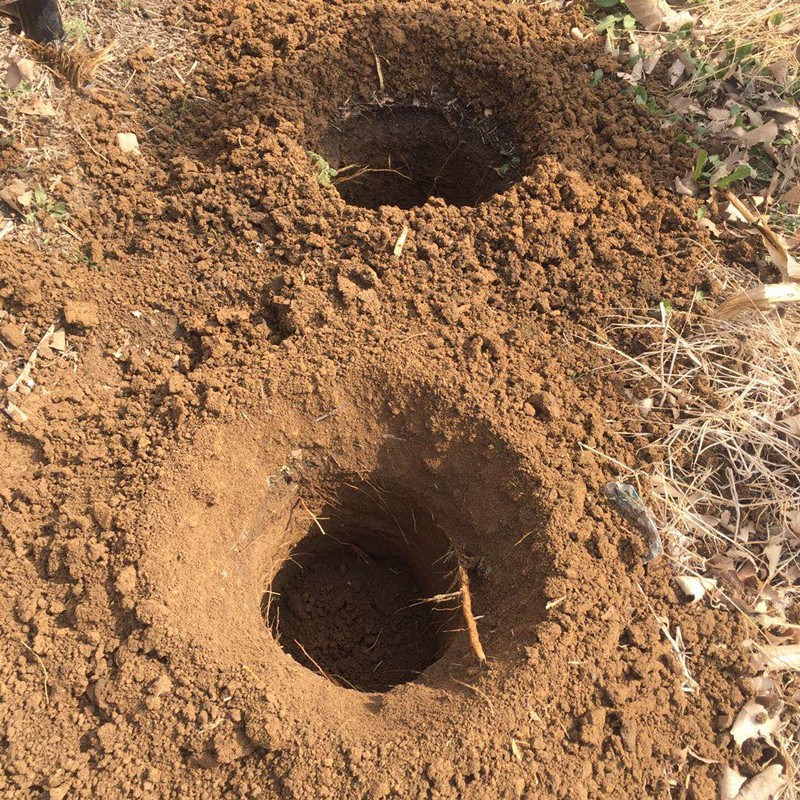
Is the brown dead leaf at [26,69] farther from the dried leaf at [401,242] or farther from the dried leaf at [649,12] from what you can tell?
the dried leaf at [649,12]

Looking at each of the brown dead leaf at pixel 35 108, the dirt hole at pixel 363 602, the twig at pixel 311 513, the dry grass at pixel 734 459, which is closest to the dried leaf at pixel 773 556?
the dry grass at pixel 734 459

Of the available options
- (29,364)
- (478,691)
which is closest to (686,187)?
(478,691)

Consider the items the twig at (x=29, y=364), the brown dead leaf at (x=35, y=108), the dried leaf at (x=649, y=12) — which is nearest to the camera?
the twig at (x=29, y=364)

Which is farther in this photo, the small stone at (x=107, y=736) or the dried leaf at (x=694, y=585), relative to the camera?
the dried leaf at (x=694, y=585)

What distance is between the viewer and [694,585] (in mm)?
2420

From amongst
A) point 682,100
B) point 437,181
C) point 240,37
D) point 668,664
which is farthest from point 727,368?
point 240,37

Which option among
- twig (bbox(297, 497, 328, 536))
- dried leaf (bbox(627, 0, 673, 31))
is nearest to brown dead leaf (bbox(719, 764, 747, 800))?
twig (bbox(297, 497, 328, 536))

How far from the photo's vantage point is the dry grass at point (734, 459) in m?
2.49

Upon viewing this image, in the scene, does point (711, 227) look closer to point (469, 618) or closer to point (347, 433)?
point (347, 433)

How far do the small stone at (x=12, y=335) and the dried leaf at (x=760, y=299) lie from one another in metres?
3.04

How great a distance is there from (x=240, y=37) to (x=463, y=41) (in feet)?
3.71

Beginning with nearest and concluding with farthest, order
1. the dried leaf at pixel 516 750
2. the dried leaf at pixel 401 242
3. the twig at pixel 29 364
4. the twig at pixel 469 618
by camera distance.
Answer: the dried leaf at pixel 516 750, the twig at pixel 469 618, the twig at pixel 29 364, the dried leaf at pixel 401 242

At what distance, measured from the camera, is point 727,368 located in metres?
2.77

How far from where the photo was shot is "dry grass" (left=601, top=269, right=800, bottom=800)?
8.16 ft
